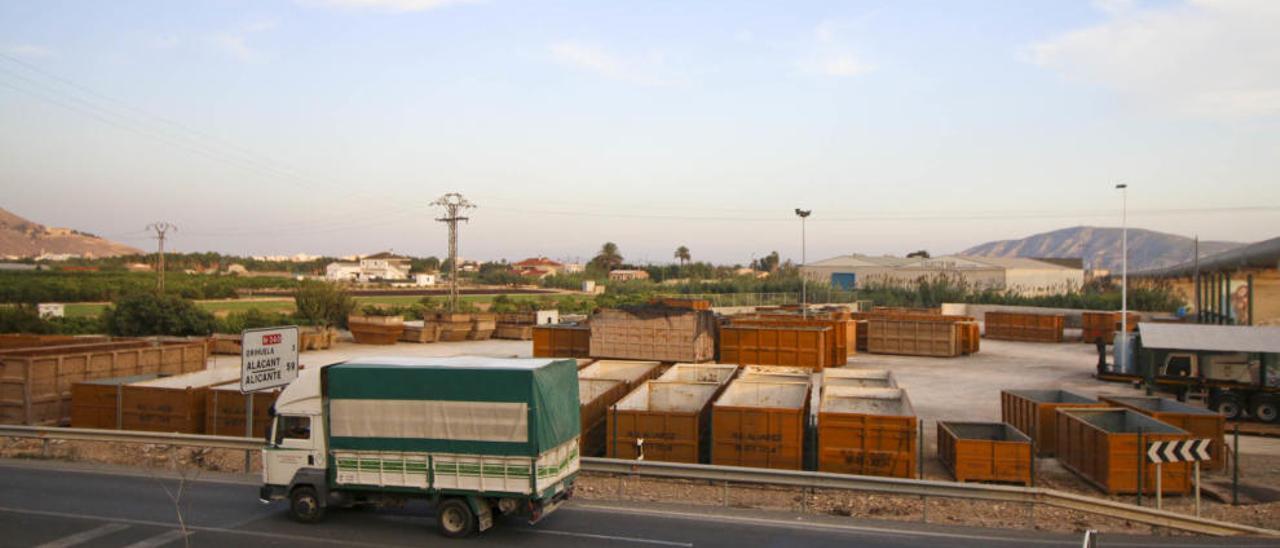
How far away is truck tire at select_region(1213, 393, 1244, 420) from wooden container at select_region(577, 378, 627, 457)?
1792cm

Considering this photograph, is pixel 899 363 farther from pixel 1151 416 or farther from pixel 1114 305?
pixel 1114 305

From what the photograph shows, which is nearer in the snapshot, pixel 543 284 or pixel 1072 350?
pixel 1072 350

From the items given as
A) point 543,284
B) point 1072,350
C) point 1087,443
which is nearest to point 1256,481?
point 1087,443

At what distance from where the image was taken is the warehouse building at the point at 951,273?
9988 cm

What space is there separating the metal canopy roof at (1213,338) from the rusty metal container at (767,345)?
13331 millimetres

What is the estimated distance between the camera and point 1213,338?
24844mm

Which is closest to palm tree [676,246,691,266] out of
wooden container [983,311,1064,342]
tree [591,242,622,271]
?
tree [591,242,622,271]

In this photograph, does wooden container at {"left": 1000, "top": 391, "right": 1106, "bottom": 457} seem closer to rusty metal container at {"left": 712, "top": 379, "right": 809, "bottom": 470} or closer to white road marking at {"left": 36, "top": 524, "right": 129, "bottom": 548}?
rusty metal container at {"left": 712, "top": 379, "right": 809, "bottom": 470}

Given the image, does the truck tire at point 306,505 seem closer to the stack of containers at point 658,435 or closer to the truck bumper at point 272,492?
the truck bumper at point 272,492

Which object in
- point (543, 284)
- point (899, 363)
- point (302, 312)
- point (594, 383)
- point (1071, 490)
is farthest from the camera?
point (543, 284)

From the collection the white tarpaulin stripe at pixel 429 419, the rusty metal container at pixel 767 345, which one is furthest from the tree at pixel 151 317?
the white tarpaulin stripe at pixel 429 419

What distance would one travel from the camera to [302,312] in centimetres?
5378

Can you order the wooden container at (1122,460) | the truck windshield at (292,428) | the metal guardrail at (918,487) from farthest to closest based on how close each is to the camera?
the wooden container at (1122,460)
the metal guardrail at (918,487)
the truck windshield at (292,428)

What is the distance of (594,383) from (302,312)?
124 feet
